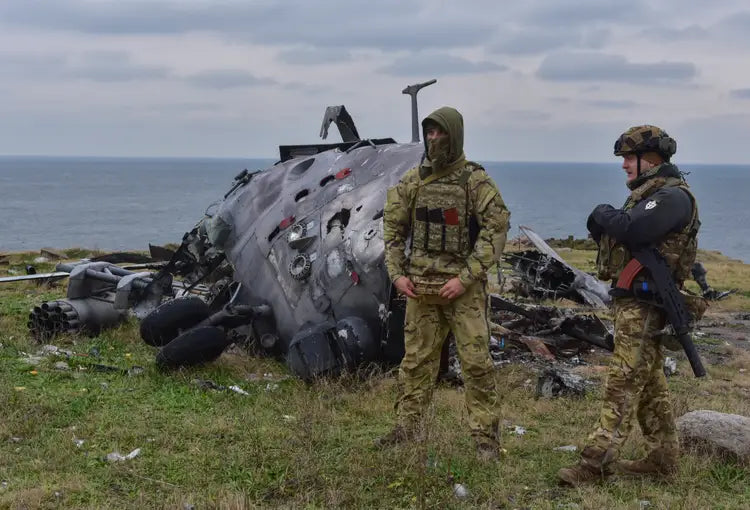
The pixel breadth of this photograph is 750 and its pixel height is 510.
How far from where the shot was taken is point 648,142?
550 centimetres

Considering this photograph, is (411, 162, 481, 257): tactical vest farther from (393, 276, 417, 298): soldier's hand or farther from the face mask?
(393, 276, 417, 298): soldier's hand

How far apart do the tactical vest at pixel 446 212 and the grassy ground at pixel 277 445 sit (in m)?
1.43

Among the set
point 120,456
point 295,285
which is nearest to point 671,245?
point 120,456

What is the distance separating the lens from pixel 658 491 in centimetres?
561

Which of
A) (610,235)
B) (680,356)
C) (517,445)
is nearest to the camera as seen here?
A: (610,235)

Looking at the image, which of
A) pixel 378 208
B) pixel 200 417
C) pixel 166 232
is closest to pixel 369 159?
pixel 378 208

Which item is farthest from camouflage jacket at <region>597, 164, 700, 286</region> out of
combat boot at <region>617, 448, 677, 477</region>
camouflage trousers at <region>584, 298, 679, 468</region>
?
combat boot at <region>617, 448, 677, 477</region>

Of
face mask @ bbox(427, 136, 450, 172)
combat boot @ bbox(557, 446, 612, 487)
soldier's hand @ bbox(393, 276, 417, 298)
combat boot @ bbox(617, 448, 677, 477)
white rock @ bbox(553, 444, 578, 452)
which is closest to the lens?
combat boot @ bbox(557, 446, 612, 487)

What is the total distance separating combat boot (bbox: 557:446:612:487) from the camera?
5.55m

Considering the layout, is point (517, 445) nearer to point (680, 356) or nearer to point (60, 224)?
point (680, 356)

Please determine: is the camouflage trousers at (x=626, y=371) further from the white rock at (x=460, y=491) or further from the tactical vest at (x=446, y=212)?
the tactical vest at (x=446, y=212)

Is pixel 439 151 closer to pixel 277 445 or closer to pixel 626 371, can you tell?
pixel 626 371

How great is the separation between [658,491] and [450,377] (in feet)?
11.8

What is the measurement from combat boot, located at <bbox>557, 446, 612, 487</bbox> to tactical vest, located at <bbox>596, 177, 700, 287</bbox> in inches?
48.0
